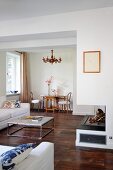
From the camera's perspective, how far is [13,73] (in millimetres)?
8719

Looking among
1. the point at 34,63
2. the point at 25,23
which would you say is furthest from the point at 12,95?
the point at 25,23

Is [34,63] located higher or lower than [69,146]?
higher

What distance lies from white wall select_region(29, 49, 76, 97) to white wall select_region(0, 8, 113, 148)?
443 cm

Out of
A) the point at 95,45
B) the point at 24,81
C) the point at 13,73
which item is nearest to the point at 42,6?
the point at 95,45

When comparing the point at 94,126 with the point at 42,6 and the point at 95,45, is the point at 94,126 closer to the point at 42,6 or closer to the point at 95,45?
the point at 95,45

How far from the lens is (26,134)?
15.5ft

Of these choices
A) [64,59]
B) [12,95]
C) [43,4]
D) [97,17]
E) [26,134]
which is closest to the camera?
[43,4]

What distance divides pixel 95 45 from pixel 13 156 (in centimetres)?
277

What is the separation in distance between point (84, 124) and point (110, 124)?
1.94ft

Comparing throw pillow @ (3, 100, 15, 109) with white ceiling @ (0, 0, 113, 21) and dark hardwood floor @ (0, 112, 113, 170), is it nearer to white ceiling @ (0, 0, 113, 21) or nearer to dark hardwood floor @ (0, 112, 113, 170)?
dark hardwood floor @ (0, 112, 113, 170)

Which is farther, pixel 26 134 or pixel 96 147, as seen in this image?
pixel 26 134

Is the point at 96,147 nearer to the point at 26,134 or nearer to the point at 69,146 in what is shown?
the point at 69,146

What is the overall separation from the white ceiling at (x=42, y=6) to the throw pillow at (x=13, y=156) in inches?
99.3

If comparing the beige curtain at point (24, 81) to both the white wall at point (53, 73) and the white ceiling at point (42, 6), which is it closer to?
the white wall at point (53, 73)
